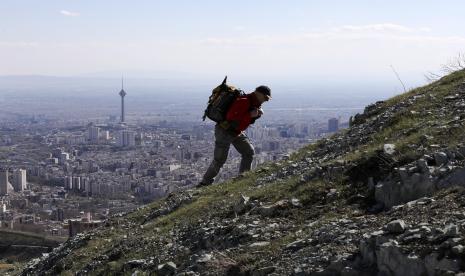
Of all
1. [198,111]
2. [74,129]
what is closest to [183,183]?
[74,129]

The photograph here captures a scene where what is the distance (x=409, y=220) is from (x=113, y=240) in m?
5.87

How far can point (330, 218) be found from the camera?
7.52 metres

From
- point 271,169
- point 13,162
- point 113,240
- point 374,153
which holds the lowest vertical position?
point 13,162

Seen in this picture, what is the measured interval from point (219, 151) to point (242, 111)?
1.15 m

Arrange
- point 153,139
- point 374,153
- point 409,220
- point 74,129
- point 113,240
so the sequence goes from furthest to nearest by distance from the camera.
Result: point 74,129, point 153,139, point 113,240, point 374,153, point 409,220

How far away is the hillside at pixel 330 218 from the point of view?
231 inches

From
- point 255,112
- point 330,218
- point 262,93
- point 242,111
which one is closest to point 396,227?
point 330,218

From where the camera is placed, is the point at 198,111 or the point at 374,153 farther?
the point at 198,111

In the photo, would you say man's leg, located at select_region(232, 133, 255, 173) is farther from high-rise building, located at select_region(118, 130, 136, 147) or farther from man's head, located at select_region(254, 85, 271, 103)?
high-rise building, located at select_region(118, 130, 136, 147)

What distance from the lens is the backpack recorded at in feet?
41.4

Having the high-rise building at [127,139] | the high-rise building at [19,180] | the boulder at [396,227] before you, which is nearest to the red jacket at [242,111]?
the boulder at [396,227]

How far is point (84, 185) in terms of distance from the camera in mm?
82312

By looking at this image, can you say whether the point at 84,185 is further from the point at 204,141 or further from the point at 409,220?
the point at 409,220

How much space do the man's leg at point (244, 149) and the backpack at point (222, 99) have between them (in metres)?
0.80
